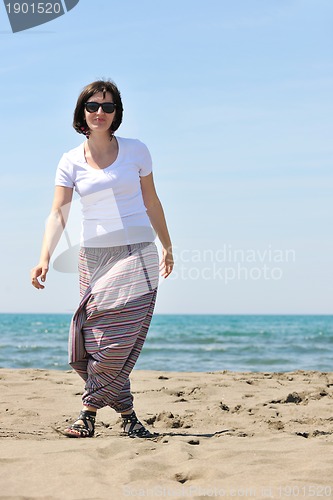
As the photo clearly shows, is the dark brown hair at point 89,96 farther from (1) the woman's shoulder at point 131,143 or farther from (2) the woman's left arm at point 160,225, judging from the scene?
(2) the woman's left arm at point 160,225

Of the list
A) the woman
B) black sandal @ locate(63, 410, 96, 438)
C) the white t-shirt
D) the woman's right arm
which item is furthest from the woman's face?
black sandal @ locate(63, 410, 96, 438)

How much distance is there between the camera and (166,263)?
4398mm

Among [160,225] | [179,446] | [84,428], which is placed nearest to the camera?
[179,446]

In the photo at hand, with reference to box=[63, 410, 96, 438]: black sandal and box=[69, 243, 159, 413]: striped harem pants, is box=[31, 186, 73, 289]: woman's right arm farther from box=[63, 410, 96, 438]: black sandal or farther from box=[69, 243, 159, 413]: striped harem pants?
box=[63, 410, 96, 438]: black sandal

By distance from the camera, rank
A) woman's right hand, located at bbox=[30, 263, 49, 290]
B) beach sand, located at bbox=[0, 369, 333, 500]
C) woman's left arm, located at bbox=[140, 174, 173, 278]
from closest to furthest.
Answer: beach sand, located at bbox=[0, 369, 333, 500] → woman's right hand, located at bbox=[30, 263, 49, 290] → woman's left arm, located at bbox=[140, 174, 173, 278]

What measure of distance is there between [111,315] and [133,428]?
2.48 ft

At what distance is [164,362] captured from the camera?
46.7 ft

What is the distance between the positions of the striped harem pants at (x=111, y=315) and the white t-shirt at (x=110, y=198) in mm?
84

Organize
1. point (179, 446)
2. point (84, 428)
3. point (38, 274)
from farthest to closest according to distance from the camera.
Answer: point (84, 428) < point (38, 274) < point (179, 446)

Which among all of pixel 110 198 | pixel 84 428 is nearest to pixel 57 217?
pixel 110 198

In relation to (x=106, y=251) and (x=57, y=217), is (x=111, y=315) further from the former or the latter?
(x=57, y=217)

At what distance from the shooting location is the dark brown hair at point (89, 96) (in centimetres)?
418

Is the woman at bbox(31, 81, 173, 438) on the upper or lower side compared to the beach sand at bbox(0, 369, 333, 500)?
upper

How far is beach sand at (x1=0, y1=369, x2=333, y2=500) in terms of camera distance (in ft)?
9.72
